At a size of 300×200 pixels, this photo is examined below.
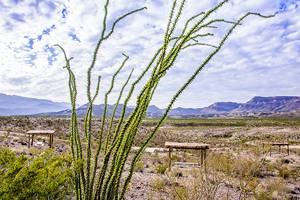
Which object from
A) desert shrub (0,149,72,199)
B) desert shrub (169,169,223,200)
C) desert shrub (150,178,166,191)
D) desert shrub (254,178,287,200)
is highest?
desert shrub (0,149,72,199)

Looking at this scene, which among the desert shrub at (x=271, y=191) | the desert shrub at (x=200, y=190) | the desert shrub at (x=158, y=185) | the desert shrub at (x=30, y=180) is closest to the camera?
the desert shrub at (x=30, y=180)

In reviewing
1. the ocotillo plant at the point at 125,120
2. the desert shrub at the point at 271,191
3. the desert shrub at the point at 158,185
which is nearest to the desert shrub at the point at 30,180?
the ocotillo plant at the point at 125,120

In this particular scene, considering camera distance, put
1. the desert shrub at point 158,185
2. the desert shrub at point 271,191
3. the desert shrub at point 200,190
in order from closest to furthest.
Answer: the desert shrub at point 200,190 → the desert shrub at point 271,191 → the desert shrub at point 158,185

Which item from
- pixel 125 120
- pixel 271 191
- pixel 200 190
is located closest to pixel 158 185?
pixel 200 190

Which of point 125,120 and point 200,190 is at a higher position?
point 125,120

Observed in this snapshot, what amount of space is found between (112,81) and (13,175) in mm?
890

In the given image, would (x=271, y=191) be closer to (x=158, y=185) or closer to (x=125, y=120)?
(x=158, y=185)

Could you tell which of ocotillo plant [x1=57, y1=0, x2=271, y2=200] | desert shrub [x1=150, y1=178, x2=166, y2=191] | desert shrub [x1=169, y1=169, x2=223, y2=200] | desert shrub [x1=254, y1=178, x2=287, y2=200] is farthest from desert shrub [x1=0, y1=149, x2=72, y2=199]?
desert shrub [x1=254, y1=178, x2=287, y2=200]

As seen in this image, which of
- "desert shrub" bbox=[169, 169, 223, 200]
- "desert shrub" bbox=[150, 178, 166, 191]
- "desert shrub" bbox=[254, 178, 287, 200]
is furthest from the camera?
"desert shrub" bbox=[150, 178, 166, 191]

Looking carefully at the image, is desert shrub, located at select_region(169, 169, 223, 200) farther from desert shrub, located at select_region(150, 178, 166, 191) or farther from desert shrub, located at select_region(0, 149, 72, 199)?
desert shrub, located at select_region(0, 149, 72, 199)

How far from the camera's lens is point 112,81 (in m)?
2.64

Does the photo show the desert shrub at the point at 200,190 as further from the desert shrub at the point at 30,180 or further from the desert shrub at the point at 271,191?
the desert shrub at the point at 30,180

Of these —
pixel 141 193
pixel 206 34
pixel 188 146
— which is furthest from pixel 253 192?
pixel 206 34

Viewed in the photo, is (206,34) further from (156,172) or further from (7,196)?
(156,172)
